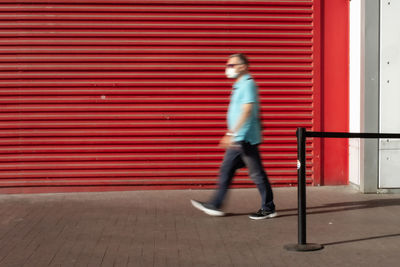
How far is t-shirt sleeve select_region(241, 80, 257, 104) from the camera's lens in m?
7.30

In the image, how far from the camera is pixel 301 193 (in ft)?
20.1

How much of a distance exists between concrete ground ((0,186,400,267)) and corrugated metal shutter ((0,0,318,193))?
0.49m

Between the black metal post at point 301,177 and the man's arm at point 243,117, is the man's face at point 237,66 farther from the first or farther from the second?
A: the black metal post at point 301,177

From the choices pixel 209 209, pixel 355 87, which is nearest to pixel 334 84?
pixel 355 87

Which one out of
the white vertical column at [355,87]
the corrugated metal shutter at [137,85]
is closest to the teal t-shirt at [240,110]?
the corrugated metal shutter at [137,85]

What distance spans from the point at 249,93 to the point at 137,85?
2756mm

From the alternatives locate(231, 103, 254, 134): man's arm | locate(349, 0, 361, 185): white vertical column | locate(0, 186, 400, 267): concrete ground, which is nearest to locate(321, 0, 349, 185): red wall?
locate(349, 0, 361, 185): white vertical column

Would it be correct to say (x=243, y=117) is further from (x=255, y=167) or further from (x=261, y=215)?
(x=261, y=215)

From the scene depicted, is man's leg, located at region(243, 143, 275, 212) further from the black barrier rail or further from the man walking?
the black barrier rail

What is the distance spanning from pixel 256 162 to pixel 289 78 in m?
2.70

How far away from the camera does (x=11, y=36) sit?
952cm

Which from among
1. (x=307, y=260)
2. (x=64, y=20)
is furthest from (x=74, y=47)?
(x=307, y=260)

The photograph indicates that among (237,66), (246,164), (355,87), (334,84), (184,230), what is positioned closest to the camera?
(184,230)

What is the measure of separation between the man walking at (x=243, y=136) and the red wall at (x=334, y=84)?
8.71ft
